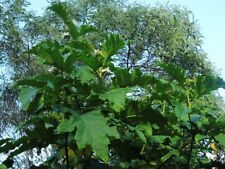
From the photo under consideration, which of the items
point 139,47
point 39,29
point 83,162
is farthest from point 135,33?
point 83,162

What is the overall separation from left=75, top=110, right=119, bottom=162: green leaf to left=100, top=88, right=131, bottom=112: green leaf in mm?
45

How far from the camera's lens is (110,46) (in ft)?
4.68

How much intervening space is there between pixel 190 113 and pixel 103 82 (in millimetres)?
270

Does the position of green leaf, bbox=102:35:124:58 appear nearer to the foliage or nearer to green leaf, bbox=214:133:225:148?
the foliage

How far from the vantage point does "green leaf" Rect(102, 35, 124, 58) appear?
4.65 ft

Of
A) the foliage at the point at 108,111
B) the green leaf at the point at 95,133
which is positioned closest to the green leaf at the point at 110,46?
the foliage at the point at 108,111

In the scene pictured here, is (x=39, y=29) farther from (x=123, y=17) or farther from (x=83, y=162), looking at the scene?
(x=83, y=162)

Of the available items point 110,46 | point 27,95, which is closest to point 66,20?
point 110,46

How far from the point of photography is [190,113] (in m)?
1.40

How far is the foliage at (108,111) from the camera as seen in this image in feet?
4.26

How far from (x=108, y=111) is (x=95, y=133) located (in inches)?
6.3

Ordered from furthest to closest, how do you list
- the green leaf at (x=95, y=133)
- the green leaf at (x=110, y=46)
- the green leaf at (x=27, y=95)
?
1. the green leaf at (x=110, y=46)
2. the green leaf at (x=27, y=95)
3. the green leaf at (x=95, y=133)

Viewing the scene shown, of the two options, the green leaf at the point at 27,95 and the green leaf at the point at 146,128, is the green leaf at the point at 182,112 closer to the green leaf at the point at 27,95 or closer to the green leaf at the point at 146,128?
the green leaf at the point at 146,128

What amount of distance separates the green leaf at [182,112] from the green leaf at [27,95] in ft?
1.29
